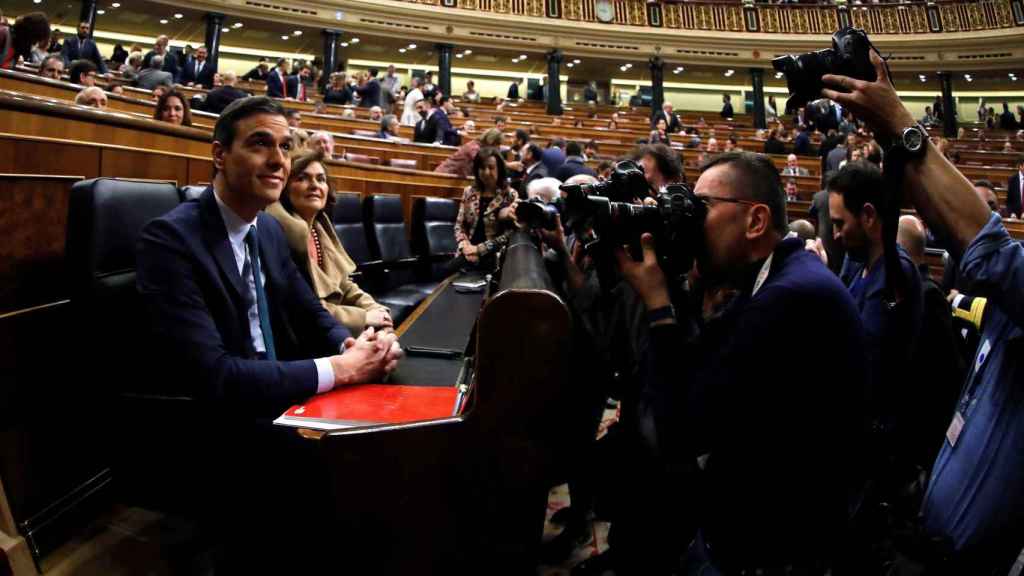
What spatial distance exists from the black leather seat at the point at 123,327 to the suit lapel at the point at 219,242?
223 mm

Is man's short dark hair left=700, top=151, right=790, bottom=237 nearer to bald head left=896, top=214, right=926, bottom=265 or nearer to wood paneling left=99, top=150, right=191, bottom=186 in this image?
bald head left=896, top=214, right=926, bottom=265

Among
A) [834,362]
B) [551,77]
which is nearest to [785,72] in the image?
[834,362]

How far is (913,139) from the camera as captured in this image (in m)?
0.83

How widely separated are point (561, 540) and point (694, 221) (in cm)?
99

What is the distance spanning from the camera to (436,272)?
3674mm

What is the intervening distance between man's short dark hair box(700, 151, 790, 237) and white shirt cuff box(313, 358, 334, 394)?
84cm

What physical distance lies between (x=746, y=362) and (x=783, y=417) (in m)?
0.11

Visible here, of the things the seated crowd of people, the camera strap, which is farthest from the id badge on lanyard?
the camera strap

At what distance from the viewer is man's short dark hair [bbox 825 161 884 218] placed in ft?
4.81

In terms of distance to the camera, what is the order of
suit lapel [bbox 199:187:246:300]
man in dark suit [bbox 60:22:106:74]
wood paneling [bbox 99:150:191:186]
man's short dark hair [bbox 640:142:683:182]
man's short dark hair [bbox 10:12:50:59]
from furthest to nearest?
man in dark suit [bbox 60:22:106:74] → man's short dark hair [bbox 10:12:50:59] → man's short dark hair [bbox 640:142:683:182] → wood paneling [bbox 99:150:191:186] → suit lapel [bbox 199:187:246:300]

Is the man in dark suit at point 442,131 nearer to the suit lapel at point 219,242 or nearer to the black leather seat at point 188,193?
the black leather seat at point 188,193

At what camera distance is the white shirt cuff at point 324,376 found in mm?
1069

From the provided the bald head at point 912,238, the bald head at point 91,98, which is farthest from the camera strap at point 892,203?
the bald head at point 91,98

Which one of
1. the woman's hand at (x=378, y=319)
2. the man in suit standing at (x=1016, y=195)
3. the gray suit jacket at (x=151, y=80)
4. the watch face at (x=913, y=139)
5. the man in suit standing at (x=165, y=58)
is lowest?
the woman's hand at (x=378, y=319)
